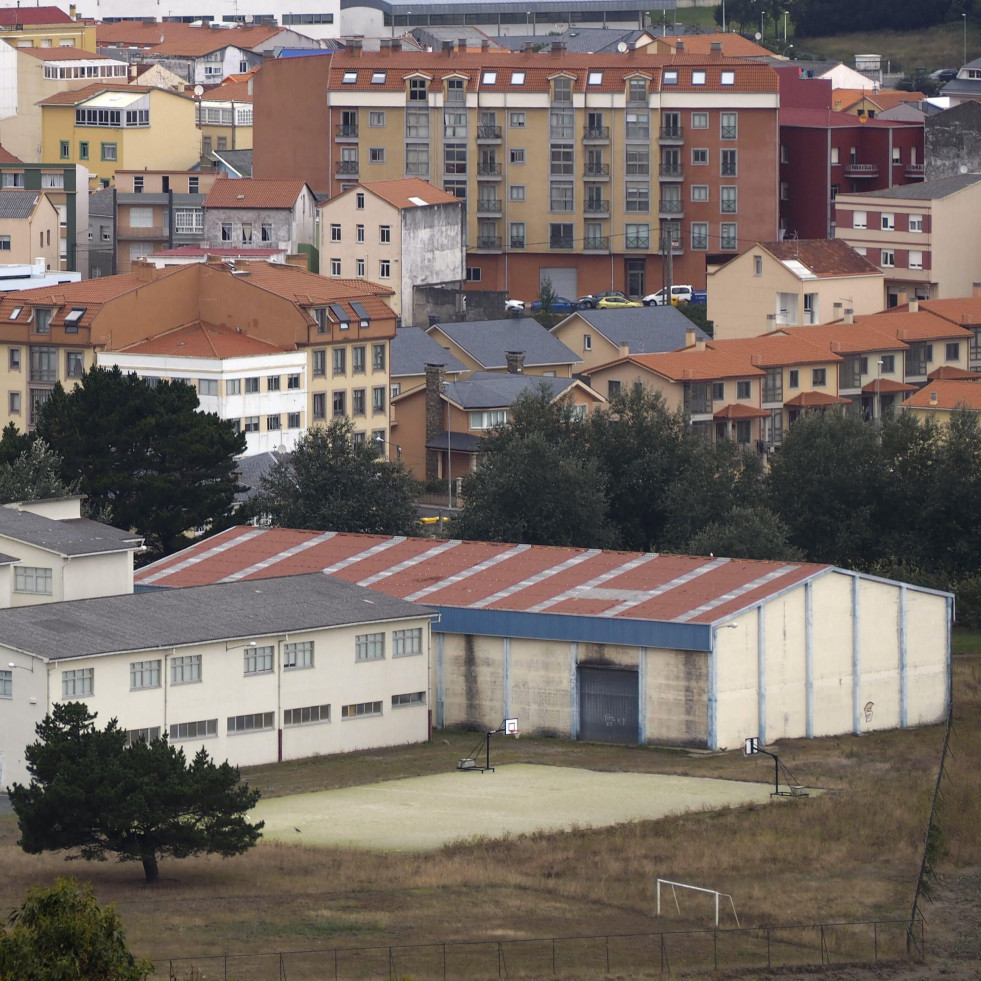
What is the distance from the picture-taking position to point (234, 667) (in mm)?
59062

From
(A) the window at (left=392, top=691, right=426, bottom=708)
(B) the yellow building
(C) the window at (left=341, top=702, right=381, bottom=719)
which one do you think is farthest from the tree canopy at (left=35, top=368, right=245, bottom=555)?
(B) the yellow building

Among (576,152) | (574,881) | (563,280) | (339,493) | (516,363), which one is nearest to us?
(574,881)

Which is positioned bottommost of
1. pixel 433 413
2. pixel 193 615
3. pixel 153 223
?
pixel 193 615

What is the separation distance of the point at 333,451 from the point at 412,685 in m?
19.0

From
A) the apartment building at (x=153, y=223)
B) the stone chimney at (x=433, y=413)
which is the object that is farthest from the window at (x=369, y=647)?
the apartment building at (x=153, y=223)

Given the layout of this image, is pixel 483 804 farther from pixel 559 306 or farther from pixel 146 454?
pixel 559 306

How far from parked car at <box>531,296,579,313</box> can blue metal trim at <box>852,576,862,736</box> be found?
74.5 m

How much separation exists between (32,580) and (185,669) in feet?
26.3

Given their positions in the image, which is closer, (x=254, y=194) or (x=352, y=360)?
(x=352, y=360)

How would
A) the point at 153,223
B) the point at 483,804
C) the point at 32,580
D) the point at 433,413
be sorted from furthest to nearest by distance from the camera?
the point at 153,223 → the point at 433,413 → the point at 32,580 → the point at 483,804

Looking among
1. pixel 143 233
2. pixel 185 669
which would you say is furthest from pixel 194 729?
pixel 143 233

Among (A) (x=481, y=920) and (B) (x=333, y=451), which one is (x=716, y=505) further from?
(A) (x=481, y=920)

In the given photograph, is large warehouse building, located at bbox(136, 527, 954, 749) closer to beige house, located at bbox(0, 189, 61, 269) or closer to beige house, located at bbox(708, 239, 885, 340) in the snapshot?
beige house, located at bbox(708, 239, 885, 340)

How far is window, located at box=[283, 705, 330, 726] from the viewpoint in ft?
198
